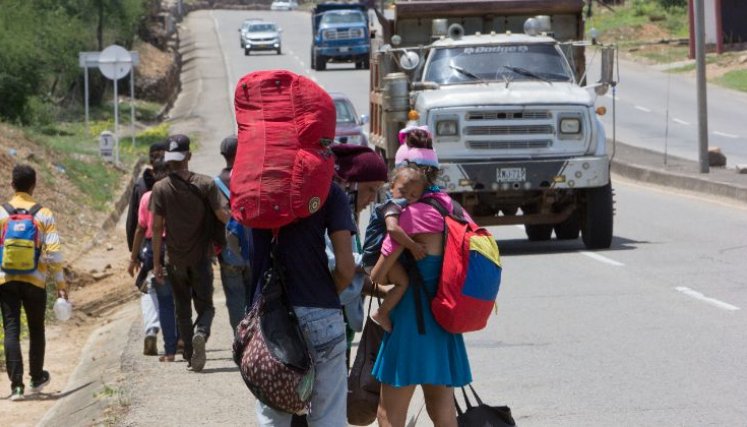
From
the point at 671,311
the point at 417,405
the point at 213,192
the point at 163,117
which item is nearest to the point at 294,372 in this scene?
the point at 417,405

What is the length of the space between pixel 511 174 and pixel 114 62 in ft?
52.8

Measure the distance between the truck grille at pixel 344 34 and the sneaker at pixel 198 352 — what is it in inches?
1822

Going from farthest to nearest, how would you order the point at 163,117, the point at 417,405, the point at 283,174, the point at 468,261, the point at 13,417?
the point at 163,117, the point at 13,417, the point at 417,405, the point at 468,261, the point at 283,174

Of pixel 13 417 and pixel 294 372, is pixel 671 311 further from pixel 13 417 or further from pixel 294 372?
pixel 294 372

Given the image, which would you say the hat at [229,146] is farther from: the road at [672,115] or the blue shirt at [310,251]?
the road at [672,115]

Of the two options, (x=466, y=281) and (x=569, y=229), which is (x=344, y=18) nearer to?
(x=569, y=229)

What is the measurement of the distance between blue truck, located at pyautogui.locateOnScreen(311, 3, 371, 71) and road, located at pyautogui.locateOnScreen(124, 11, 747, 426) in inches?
1474

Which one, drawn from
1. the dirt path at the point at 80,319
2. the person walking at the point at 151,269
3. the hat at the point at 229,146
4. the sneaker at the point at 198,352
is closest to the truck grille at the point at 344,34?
the dirt path at the point at 80,319

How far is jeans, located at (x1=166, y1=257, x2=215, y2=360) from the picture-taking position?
33.9 feet

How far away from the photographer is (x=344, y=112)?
28.2m

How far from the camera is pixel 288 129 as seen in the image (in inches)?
215

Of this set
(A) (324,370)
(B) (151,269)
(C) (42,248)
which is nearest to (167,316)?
(B) (151,269)

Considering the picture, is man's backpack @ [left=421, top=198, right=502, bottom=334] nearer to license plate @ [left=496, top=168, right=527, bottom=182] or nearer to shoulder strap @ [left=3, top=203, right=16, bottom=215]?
shoulder strap @ [left=3, top=203, right=16, bottom=215]

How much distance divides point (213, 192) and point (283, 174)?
4766 millimetres
